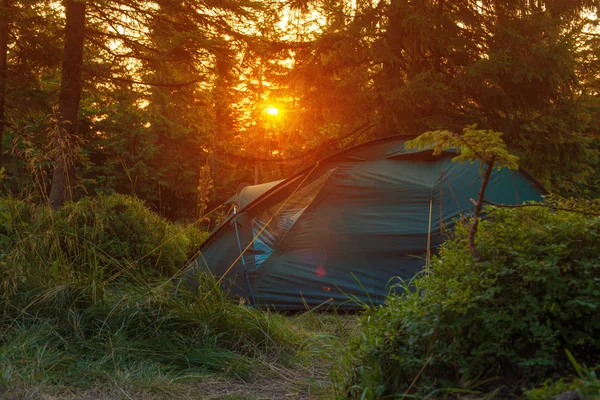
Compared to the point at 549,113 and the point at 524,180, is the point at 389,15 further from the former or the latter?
the point at 524,180

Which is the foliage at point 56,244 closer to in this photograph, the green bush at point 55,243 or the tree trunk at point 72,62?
the green bush at point 55,243

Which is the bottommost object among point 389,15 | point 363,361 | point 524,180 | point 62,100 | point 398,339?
point 363,361

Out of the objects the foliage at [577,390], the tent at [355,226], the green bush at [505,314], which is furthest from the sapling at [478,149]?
the tent at [355,226]

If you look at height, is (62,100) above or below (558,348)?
above

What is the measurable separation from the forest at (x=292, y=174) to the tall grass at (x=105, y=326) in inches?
0.7

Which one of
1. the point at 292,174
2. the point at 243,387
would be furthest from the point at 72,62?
the point at 243,387

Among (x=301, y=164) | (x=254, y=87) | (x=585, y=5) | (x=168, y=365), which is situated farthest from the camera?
(x=301, y=164)

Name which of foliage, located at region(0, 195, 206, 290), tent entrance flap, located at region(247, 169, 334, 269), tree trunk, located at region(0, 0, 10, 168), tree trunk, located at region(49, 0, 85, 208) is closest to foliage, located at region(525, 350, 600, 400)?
foliage, located at region(0, 195, 206, 290)

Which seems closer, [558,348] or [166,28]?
[558,348]

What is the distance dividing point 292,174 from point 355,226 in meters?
3.68

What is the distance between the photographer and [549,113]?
1026 cm

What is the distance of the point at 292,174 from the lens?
9.36 m

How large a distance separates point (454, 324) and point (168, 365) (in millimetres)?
1914

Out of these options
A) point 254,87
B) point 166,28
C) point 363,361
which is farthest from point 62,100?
point 363,361
